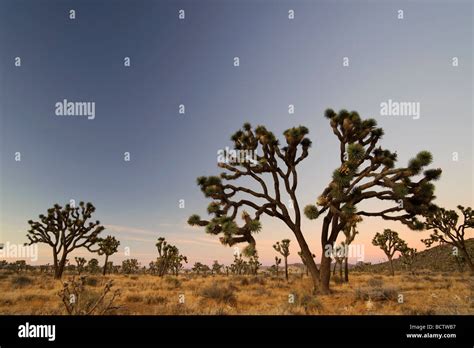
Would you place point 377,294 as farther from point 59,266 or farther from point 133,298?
point 59,266

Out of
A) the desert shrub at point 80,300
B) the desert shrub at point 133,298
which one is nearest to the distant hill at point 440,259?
the desert shrub at point 133,298

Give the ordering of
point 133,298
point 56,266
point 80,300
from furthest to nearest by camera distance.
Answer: point 56,266 < point 133,298 < point 80,300

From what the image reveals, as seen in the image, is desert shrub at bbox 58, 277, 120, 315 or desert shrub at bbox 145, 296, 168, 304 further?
desert shrub at bbox 145, 296, 168, 304

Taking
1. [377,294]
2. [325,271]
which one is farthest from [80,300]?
[377,294]

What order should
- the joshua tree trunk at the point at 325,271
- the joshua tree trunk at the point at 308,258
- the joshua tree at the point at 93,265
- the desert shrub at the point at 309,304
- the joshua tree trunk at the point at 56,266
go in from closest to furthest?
the desert shrub at the point at 309,304, the joshua tree trunk at the point at 325,271, the joshua tree trunk at the point at 308,258, the joshua tree trunk at the point at 56,266, the joshua tree at the point at 93,265

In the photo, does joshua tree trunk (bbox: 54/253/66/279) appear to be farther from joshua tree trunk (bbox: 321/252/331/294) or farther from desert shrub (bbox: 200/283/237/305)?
joshua tree trunk (bbox: 321/252/331/294)

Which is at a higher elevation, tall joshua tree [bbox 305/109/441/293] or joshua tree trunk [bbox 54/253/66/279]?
tall joshua tree [bbox 305/109/441/293]

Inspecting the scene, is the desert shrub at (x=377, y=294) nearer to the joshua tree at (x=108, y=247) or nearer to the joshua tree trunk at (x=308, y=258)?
the joshua tree trunk at (x=308, y=258)

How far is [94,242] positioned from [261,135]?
21823mm

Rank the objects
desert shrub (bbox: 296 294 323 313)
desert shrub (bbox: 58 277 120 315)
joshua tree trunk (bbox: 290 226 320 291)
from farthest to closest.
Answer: joshua tree trunk (bbox: 290 226 320 291) < desert shrub (bbox: 296 294 323 313) < desert shrub (bbox: 58 277 120 315)

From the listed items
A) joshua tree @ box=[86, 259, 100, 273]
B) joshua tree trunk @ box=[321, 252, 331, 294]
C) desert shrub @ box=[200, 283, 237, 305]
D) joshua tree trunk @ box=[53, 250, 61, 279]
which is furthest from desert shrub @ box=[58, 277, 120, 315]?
joshua tree @ box=[86, 259, 100, 273]

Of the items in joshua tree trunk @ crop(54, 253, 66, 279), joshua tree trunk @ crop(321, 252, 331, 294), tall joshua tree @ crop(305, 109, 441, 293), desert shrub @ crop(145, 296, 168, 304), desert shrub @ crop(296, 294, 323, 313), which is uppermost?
tall joshua tree @ crop(305, 109, 441, 293)
